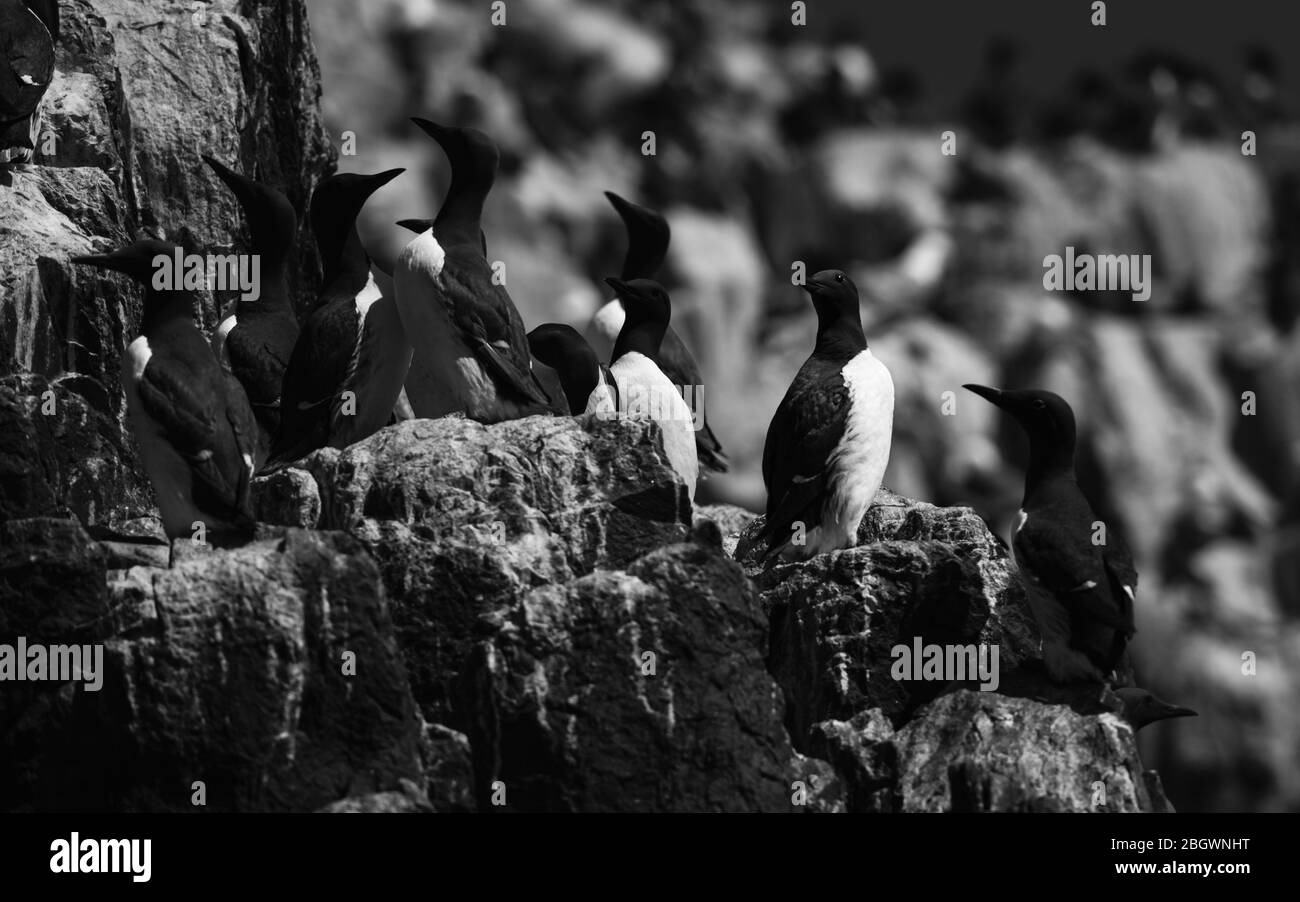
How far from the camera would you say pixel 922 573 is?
971 cm

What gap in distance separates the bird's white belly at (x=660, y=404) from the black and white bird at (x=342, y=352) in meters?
1.07

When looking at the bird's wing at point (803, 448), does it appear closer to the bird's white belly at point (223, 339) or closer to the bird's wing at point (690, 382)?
the bird's wing at point (690, 382)

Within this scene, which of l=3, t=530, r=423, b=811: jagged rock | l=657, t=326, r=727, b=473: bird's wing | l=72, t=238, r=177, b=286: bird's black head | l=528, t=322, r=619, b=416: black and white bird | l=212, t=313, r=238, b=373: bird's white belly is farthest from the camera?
l=657, t=326, r=727, b=473: bird's wing

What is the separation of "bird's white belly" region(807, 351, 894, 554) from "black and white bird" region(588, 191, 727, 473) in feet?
6.94

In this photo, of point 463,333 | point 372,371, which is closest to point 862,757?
point 463,333

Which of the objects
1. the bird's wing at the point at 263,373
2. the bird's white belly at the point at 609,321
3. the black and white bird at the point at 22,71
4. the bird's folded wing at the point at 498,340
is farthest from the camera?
the bird's white belly at the point at 609,321

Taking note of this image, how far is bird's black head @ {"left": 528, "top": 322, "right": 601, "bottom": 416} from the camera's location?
1213cm

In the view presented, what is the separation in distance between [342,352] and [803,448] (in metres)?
2.13

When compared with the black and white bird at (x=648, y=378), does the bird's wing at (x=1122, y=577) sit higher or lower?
lower

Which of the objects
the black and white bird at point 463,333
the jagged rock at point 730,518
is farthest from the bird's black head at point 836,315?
the jagged rock at point 730,518

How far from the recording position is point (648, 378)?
435 inches

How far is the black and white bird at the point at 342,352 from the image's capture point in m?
10.3

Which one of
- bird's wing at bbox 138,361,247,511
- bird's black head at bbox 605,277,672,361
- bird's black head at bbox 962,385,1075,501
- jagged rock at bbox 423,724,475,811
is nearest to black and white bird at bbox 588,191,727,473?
bird's black head at bbox 605,277,672,361

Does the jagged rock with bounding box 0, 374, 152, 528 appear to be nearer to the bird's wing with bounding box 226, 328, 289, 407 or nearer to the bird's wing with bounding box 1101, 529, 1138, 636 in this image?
the bird's wing with bounding box 226, 328, 289, 407
